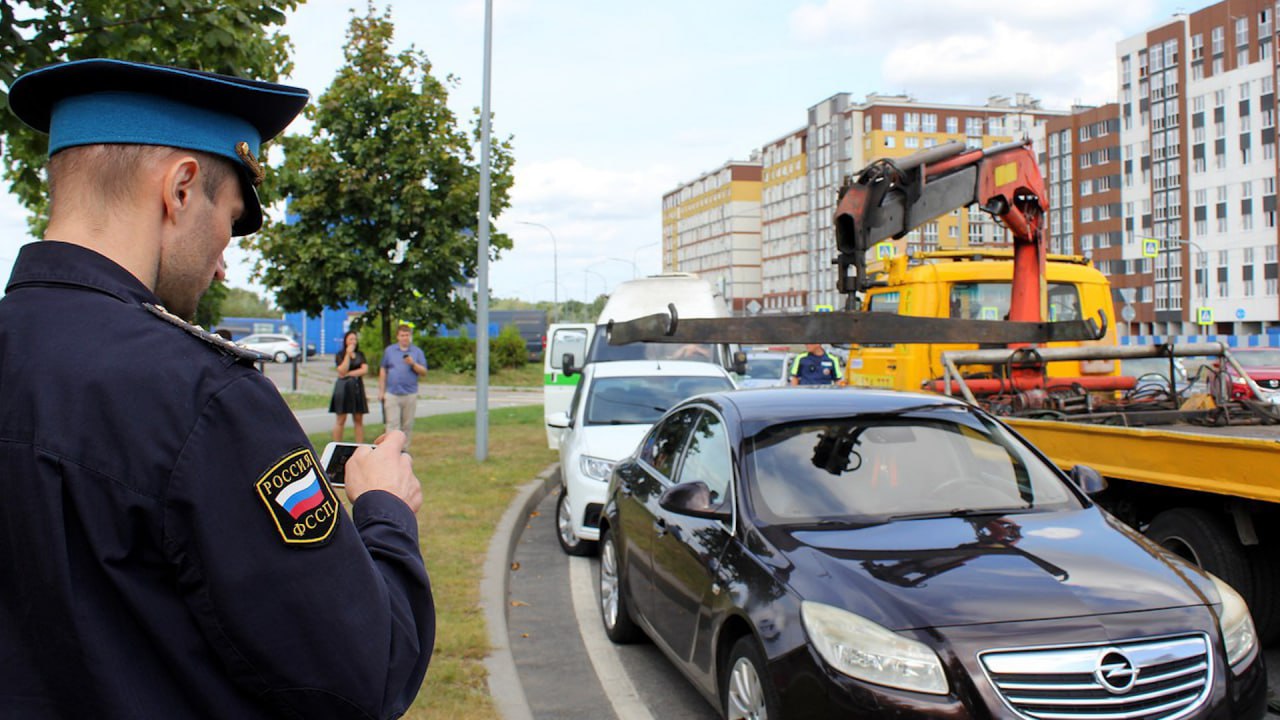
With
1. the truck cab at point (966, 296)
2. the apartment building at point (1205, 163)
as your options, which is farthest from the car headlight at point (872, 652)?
the apartment building at point (1205, 163)

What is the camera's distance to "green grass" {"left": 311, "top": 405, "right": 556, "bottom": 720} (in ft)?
15.6

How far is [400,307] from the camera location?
15.2 meters

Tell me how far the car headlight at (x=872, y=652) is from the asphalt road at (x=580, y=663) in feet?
5.37

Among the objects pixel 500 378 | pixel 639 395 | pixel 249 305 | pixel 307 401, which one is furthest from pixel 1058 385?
pixel 249 305

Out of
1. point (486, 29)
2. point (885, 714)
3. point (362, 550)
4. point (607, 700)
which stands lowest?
point (607, 700)

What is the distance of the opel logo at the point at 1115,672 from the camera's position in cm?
324

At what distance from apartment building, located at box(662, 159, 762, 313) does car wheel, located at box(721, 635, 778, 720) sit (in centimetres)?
12405

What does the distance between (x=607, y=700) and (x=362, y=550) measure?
13.1ft

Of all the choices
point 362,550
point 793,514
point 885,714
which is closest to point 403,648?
point 362,550

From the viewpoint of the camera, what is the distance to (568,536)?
344 inches

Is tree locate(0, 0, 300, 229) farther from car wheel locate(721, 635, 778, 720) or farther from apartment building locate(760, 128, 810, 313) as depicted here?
apartment building locate(760, 128, 810, 313)

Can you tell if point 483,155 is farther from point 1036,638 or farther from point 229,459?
point 229,459

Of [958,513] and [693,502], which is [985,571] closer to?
[958,513]

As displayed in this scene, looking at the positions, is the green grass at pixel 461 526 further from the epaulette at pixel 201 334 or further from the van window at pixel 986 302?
the van window at pixel 986 302
